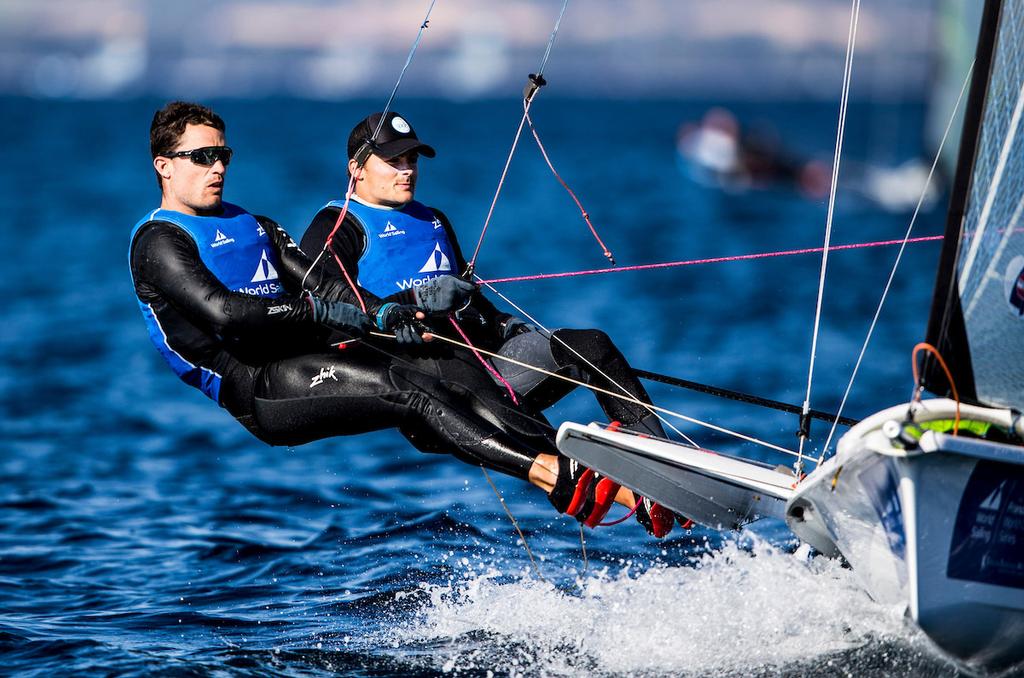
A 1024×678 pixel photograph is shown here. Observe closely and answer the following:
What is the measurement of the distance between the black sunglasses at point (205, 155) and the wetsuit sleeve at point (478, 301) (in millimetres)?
717

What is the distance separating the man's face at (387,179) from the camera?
4289 mm

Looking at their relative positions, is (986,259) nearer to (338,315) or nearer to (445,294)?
(445,294)

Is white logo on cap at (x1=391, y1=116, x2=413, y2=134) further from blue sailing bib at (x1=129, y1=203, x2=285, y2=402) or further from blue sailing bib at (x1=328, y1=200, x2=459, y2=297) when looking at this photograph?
blue sailing bib at (x1=129, y1=203, x2=285, y2=402)

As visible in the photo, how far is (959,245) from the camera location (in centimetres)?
352

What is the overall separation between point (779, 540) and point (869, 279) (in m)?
9.59

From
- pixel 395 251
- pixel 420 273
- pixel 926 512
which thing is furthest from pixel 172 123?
pixel 926 512

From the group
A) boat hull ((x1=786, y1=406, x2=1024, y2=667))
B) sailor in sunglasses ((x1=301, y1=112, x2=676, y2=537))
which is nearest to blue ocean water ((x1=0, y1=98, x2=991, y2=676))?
boat hull ((x1=786, y1=406, x2=1024, y2=667))

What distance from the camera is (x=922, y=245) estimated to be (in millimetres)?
18578

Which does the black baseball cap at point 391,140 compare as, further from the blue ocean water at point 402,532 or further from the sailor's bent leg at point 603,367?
the blue ocean water at point 402,532

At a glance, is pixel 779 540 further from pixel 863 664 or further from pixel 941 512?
pixel 941 512

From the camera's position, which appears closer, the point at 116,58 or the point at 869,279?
the point at 869,279

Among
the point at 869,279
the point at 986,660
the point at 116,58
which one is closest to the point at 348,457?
the point at 986,660

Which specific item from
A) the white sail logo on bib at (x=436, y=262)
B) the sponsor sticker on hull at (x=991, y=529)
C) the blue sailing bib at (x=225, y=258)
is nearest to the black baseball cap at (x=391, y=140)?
the white sail logo on bib at (x=436, y=262)

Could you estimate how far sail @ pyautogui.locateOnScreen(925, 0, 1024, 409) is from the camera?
3.51 meters
